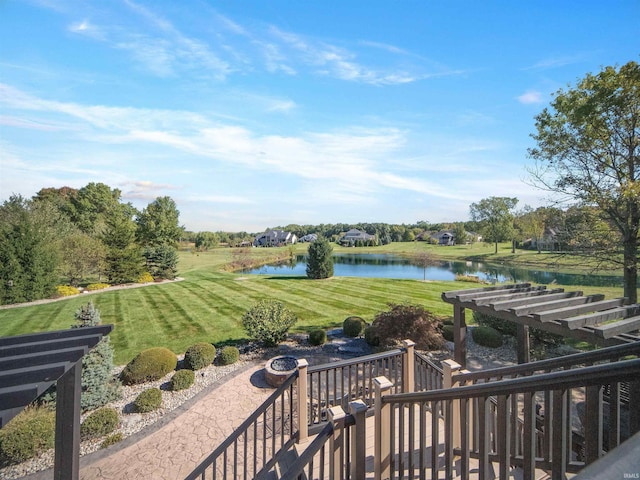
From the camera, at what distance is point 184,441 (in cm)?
511

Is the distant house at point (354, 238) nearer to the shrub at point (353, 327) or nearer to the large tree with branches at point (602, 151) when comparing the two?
the large tree with branches at point (602, 151)

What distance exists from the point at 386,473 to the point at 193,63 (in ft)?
31.4

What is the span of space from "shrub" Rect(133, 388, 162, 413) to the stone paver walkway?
0.71m

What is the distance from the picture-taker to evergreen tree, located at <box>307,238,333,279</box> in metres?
22.6

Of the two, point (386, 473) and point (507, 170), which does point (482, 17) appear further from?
point (386, 473)

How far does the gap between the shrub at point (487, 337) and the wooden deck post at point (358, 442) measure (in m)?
8.43

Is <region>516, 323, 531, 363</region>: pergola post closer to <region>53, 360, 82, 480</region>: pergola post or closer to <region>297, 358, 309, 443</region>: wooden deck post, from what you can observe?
<region>297, 358, 309, 443</region>: wooden deck post

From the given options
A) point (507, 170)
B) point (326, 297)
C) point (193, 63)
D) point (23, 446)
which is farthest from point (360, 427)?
point (326, 297)

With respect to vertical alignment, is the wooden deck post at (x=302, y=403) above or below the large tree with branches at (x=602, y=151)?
below

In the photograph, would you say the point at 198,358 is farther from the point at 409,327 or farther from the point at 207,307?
the point at 207,307

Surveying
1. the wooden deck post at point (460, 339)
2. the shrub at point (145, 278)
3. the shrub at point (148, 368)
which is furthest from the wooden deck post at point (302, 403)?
the shrub at point (145, 278)

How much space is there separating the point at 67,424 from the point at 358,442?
2.46m

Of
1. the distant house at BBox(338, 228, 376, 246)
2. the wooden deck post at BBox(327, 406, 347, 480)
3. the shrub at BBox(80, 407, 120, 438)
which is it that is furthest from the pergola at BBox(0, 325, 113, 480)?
the distant house at BBox(338, 228, 376, 246)

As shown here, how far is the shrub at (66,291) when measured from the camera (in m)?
16.8
